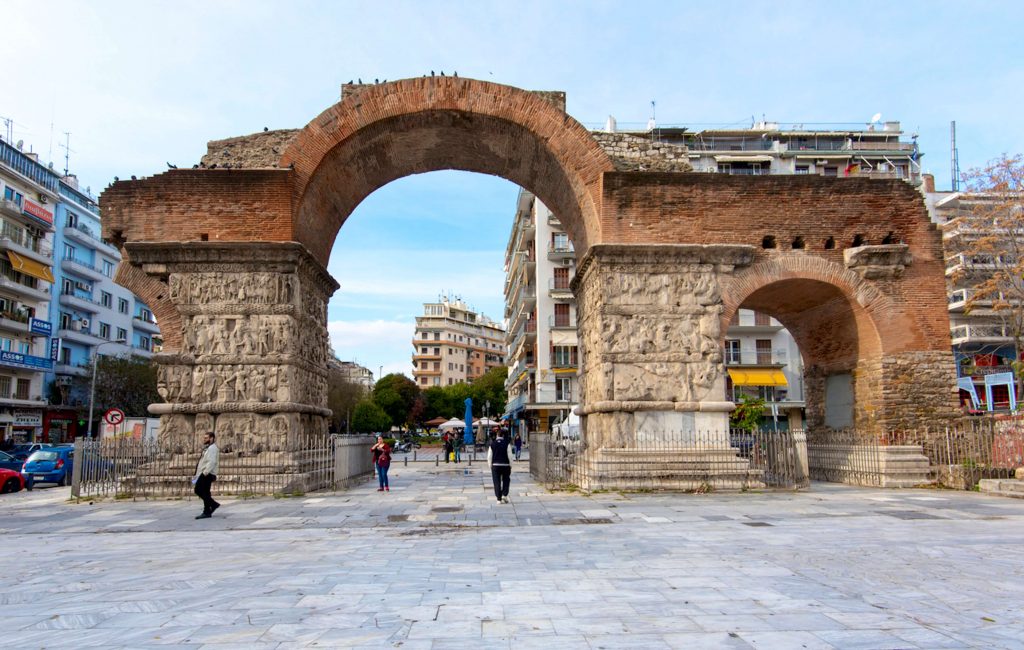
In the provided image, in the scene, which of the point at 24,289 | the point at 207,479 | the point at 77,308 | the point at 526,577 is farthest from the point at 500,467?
the point at 77,308

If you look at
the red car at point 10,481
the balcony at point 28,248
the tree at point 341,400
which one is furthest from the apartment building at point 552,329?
the balcony at point 28,248

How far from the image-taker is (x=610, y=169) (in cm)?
1527

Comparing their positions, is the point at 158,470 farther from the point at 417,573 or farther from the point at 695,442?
the point at 695,442

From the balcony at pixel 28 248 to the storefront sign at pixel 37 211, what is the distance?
137 centimetres

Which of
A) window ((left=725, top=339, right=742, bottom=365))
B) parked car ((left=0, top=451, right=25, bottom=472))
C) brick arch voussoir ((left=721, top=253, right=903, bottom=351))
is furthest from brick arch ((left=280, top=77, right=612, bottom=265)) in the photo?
window ((left=725, top=339, right=742, bottom=365))

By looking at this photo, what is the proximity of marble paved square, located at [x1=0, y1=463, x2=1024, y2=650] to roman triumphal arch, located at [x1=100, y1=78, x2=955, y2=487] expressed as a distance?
3.18m

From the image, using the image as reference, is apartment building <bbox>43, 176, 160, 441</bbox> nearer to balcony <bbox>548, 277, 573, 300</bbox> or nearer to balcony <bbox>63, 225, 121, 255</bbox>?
balcony <bbox>63, 225, 121, 255</bbox>

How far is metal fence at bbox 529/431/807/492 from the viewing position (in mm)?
14047

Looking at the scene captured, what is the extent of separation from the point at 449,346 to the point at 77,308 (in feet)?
183

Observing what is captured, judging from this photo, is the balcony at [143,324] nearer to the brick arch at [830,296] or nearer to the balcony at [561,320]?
the balcony at [561,320]

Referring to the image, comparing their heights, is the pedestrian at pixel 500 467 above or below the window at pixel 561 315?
below

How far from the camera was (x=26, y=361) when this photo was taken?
124ft

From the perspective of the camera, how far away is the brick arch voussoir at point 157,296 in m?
14.9

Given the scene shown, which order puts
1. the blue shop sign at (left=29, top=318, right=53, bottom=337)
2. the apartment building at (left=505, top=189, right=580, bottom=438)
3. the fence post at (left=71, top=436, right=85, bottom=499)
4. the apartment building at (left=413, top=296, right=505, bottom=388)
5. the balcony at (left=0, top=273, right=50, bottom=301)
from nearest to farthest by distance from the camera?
the fence post at (left=71, top=436, right=85, bottom=499) < the balcony at (left=0, top=273, right=50, bottom=301) < the blue shop sign at (left=29, top=318, right=53, bottom=337) < the apartment building at (left=505, top=189, right=580, bottom=438) < the apartment building at (left=413, top=296, right=505, bottom=388)
